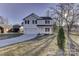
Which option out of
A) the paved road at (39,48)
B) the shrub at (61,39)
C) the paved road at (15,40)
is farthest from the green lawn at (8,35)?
the shrub at (61,39)

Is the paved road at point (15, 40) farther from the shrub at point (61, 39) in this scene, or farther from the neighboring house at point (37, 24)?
the shrub at point (61, 39)

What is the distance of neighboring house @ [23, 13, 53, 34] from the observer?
3.54 metres

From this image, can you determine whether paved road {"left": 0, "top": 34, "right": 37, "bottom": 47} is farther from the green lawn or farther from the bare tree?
the bare tree

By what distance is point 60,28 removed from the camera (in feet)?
11.6

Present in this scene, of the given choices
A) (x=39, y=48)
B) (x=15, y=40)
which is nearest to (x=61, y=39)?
(x=39, y=48)

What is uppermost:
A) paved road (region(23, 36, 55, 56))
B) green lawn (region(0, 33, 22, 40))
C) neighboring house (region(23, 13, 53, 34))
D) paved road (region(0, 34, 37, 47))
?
neighboring house (region(23, 13, 53, 34))

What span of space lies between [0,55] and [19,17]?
0.47 meters

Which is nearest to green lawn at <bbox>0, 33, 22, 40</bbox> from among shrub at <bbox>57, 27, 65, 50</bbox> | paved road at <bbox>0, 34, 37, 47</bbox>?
paved road at <bbox>0, 34, 37, 47</bbox>

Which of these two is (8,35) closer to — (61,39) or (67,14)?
(61,39)

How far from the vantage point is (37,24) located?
356 centimetres

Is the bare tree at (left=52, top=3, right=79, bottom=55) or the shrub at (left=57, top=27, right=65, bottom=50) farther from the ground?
the bare tree at (left=52, top=3, right=79, bottom=55)

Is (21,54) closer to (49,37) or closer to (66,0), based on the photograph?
(49,37)

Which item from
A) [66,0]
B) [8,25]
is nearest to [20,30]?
[8,25]

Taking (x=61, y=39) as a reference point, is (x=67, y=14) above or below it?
above
